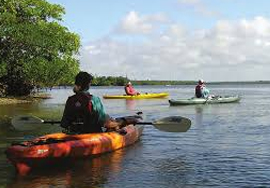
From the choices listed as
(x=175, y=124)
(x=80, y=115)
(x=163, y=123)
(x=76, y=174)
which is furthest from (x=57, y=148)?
(x=175, y=124)

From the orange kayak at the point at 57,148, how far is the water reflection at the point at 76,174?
→ 0.61ft

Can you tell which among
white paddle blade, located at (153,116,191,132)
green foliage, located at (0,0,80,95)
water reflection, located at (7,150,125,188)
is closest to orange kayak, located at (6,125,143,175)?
water reflection, located at (7,150,125,188)

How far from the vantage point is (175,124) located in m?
13.4

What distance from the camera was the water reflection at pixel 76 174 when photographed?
31.4ft

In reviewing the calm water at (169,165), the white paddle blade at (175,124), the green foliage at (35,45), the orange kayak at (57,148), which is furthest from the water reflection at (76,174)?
the green foliage at (35,45)

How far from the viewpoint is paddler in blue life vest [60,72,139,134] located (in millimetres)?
11297

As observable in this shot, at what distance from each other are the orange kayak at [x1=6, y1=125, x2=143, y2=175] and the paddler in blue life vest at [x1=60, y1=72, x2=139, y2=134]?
267 mm

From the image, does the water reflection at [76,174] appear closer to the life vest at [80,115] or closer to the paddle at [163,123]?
the life vest at [80,115]

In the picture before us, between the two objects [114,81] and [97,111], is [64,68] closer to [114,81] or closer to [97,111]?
[97,111]

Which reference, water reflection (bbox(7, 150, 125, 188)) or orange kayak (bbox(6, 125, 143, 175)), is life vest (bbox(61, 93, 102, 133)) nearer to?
orange kayak (bbox(6, 125, 143, 175))

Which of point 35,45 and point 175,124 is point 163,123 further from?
point 35,45

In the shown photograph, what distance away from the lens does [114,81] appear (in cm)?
12975

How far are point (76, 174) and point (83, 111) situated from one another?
5.48 ft

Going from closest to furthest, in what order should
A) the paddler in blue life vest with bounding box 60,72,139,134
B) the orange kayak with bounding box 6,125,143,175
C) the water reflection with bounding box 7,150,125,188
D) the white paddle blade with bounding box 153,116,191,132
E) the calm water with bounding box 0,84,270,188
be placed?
the water reflection with bounding box 7,150,125,188 → the calm water with bounding box 0,84,270,188 → the orange kayak with bounding box 6,125,143,175 → the paddler in blue life vest with bounding box 60,72,139,134 → the white paddle blade with bounding box 153,116,191,132
